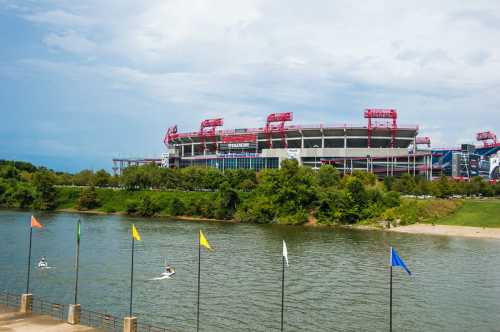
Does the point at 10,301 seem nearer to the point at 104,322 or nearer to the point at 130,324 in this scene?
the point at 104,322

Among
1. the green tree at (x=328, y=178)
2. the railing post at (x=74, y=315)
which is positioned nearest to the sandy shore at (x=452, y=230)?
the green tree at (x=328, y=178)

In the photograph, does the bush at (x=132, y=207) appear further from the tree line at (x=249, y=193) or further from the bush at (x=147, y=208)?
the bush at (x=147, y=208)

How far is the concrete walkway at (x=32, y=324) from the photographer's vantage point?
33.1m

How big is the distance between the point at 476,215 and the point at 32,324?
10127cm

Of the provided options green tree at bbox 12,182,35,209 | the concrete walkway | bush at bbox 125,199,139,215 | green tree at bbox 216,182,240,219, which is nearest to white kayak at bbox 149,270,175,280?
the concrete walkway

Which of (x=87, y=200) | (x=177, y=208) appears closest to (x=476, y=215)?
(x=177, y=208)

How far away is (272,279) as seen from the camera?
58.0 meters

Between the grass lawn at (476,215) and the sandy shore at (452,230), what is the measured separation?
3.19m

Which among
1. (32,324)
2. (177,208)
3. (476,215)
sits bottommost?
(32,324)

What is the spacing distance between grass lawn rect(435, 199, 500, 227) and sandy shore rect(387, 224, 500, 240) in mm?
3190

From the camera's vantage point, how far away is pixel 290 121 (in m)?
180

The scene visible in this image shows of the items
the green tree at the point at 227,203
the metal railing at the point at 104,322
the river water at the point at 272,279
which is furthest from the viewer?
the green tree at the point at 227,203

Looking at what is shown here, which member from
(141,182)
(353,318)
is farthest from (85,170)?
(353,318)

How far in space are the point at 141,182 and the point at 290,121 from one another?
55.6 meters
